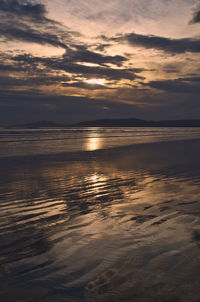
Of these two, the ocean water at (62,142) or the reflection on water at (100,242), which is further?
the ocean water at (62,142)

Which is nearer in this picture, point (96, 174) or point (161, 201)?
point (161, 201)

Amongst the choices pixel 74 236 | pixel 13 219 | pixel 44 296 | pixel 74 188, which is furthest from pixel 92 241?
pixel 74 188

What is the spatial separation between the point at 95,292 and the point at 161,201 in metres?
4.32

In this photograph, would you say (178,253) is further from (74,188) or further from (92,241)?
(74,188)

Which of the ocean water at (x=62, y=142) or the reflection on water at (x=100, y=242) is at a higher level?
the ocean water at (x=62, y=142)

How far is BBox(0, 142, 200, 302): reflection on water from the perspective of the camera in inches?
129

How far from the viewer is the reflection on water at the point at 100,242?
3.27 m

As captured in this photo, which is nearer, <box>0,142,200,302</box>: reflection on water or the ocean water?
<box>0,142,200,302</box>: reflection on water

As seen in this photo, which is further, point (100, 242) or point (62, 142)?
point (62, 142)

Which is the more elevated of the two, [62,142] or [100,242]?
[62,142]

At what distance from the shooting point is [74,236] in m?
4.83

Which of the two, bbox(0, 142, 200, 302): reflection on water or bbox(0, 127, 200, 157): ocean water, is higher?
bbox(0, 127, 200, 157): ocean water

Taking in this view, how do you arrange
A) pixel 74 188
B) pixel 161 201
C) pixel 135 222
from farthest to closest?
pixel 74 188 → pixel 161 201 → pixel 135 222

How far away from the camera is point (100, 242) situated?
457 cm
